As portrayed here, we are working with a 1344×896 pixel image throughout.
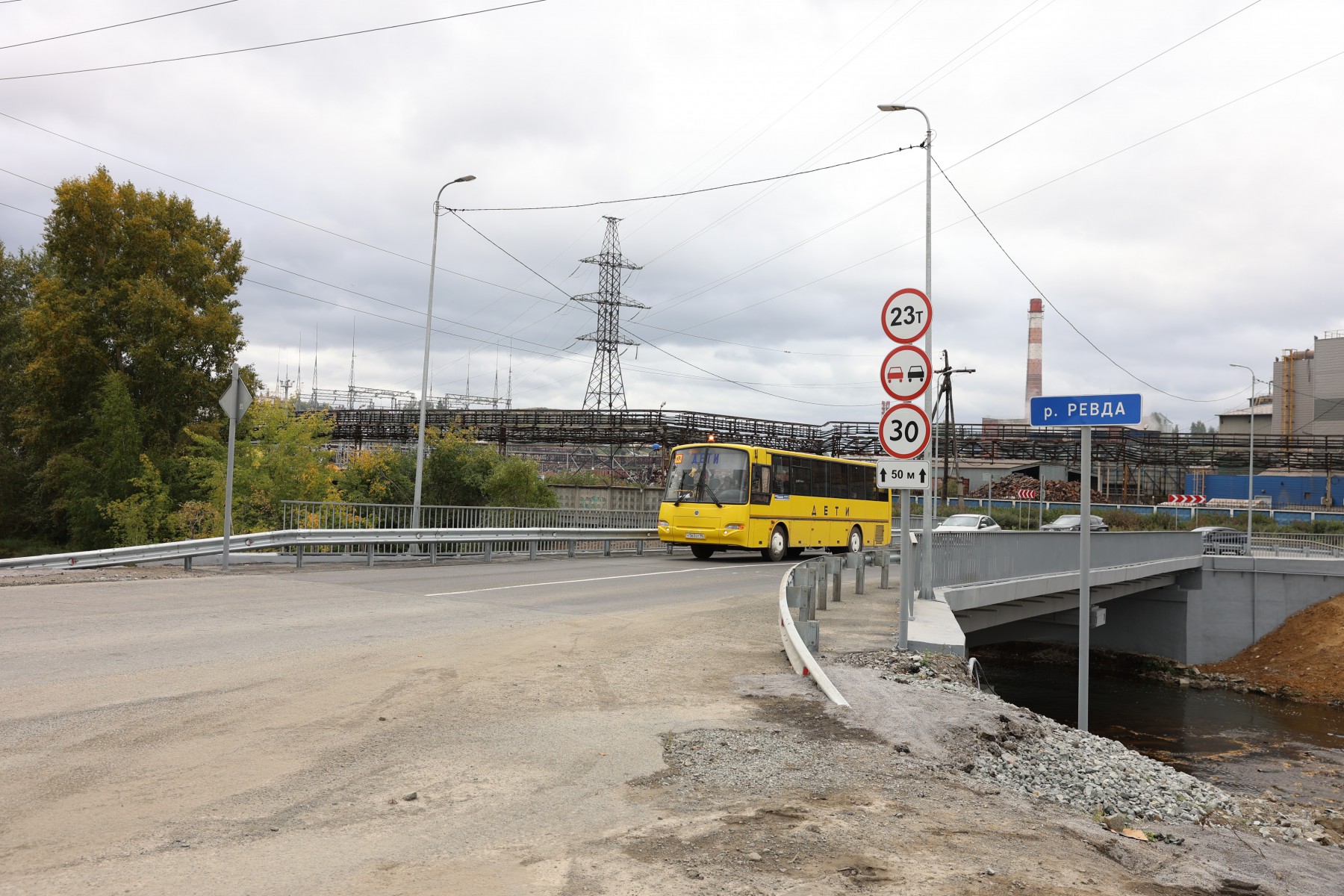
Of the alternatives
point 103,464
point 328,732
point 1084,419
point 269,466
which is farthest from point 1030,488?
point 328,732

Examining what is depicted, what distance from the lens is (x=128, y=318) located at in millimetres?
36844

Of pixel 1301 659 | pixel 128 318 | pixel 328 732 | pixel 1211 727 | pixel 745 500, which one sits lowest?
pixel 1211 727

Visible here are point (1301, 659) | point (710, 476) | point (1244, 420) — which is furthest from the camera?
point (1244, 420)

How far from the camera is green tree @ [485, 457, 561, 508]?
3362 cm

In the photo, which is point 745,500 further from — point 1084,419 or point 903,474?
point 1084,419

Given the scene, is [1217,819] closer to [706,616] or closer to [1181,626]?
[706,616]

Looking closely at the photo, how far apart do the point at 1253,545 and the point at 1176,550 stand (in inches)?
548

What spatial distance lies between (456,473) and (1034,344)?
250ft

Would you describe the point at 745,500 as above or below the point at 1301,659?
above

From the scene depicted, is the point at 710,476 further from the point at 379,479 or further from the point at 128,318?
the point at 128,318

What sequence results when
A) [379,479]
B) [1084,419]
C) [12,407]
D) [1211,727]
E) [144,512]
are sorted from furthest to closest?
[12,407], [379,479], [144,512], [1211,727], [1084,419]

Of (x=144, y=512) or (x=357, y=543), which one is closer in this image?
(x=357, y=543)

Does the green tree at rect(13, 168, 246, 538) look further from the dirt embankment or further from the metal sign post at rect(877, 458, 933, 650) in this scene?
the dirt embankment

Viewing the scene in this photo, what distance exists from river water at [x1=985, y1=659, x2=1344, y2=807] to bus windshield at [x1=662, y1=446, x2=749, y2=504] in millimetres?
10509
